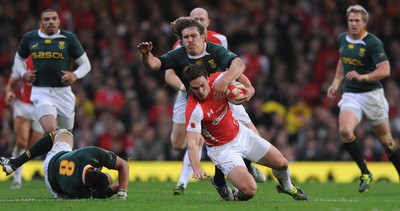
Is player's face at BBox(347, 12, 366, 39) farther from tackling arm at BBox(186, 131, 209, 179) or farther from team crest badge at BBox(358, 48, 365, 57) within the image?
tackling arm at BBox(186, 131, 209, 179)

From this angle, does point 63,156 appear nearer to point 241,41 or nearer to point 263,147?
point 263,147

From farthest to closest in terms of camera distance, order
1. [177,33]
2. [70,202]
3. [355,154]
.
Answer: [355,154] → [177,33] → [70,202]

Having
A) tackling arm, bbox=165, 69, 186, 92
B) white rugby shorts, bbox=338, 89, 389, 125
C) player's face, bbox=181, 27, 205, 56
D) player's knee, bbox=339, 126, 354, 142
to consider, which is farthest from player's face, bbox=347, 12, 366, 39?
player's face, bbox=181, 27, 205, 56

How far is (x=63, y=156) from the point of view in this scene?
36.9 feet

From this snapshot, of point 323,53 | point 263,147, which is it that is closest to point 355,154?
point 263,147

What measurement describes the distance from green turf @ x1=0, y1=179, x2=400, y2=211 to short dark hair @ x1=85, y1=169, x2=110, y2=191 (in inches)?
7.7

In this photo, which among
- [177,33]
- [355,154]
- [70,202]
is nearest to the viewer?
[70,202]

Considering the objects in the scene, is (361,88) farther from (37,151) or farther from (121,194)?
(37,151)

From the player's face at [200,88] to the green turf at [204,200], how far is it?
126 cm

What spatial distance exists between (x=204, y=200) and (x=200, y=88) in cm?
176

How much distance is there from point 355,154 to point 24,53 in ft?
17.2

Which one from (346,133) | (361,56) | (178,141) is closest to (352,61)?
(361,56)

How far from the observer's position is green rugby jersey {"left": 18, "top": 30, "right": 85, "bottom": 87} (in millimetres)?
14531

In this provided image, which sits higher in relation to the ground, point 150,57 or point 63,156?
point 150,57
